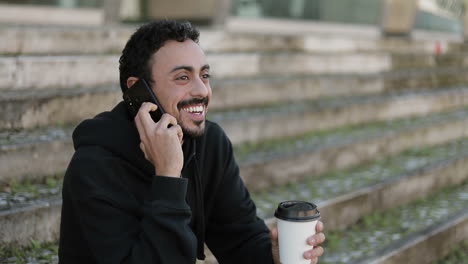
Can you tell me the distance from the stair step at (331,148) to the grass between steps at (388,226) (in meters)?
0.73

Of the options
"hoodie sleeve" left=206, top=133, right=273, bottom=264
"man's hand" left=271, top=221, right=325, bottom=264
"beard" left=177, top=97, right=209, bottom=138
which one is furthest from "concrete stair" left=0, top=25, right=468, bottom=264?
"man's hand" left=271, top=221, right=325, bottom=264

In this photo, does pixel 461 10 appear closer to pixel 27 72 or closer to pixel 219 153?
pixel 27 72

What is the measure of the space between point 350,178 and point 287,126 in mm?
919

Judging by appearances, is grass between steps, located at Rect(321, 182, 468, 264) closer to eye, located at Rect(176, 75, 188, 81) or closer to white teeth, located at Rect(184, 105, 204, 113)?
white teeth, located at Rect(184, 105, 204, 113)

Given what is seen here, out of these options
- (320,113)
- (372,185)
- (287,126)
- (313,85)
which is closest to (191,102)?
(372,185)

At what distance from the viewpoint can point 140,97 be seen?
246 cm

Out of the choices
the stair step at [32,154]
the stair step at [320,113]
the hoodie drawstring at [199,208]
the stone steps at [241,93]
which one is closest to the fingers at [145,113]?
the hoodie drawstring at [199,208]

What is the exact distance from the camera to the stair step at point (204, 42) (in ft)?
18.1

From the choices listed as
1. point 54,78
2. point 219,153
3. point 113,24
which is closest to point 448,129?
point 113,24

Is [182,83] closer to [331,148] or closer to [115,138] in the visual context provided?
[115,138]

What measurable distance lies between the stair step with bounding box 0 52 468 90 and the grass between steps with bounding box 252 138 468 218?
6.21 ft

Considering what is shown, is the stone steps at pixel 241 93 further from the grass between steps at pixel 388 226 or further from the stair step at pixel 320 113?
the grass between steps at pixel 388 226

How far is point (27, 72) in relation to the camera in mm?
4844

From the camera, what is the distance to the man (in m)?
2.21
